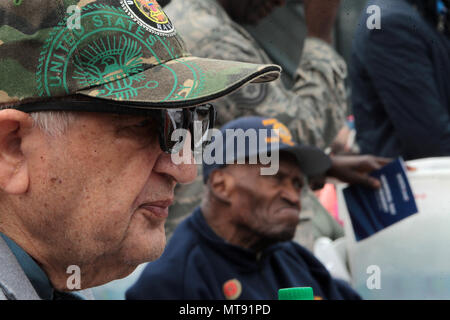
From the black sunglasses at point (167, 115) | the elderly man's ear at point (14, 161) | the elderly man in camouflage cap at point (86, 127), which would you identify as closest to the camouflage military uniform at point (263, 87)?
the black sunglasses at point (167, 115)

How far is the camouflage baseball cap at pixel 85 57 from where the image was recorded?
999mm

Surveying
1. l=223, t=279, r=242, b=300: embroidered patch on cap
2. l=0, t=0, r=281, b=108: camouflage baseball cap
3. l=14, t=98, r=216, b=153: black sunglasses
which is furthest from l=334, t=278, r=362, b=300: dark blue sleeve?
l=0, t=0, r=281, b=108: camouflage baseball cap

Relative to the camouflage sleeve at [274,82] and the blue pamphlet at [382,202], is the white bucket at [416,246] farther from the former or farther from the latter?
the camouflage sleeve at [274,82]

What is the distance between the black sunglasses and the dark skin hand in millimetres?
1344

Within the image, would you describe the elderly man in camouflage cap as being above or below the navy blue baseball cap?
below

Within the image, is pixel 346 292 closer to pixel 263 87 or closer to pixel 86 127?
pixel 263 87

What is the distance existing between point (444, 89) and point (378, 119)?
301 mm

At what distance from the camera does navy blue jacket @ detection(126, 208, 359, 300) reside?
2.11 metres

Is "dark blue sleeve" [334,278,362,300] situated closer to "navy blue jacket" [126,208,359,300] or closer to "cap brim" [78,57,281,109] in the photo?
"navy blue jacket" [126,208,359,300]

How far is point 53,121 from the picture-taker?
1.02 metres

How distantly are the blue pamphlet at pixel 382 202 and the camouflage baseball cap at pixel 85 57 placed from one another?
143 cm

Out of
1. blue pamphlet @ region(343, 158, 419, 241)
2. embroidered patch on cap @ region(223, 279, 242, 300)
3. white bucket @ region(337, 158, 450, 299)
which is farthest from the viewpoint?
blue pamphlet @ region(343, 158, 419, 241)

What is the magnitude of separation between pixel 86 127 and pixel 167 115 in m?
0.14

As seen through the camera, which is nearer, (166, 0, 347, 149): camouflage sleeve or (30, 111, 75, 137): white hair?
(30, 111, 75, 137): white hair
